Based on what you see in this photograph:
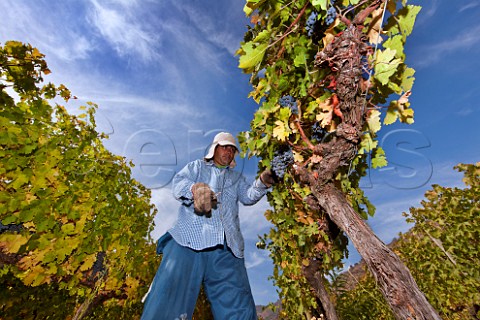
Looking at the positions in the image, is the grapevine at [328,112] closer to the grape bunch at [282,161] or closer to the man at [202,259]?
the grape bunch at [282,161]

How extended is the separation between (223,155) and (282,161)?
1138mm

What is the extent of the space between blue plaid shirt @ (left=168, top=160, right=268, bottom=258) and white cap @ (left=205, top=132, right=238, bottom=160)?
0.48 feet

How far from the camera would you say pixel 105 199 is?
501 centimetres

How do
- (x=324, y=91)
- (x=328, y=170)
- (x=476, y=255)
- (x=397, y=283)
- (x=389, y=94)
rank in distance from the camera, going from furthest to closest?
(x=476, y=255), (x=324, y=91), (x=328, y=170), (x=389, y=94), (x=397, y=283)

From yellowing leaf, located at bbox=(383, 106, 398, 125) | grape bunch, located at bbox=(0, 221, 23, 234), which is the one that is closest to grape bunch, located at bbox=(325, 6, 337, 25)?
yellowing leaf, located at bbox=(383, 106, 398, 125)

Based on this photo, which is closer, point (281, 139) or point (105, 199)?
point (281, 139)

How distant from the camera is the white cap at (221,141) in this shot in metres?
3.42

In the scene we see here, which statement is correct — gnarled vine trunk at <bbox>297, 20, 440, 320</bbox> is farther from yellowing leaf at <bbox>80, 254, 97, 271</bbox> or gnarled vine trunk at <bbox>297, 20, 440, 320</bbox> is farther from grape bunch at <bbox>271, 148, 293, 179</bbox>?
yellowing leaf at <bbox>80, 254, 97, 271</bbox>

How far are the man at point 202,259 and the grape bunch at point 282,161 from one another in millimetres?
389

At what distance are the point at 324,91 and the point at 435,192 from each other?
7328 mm

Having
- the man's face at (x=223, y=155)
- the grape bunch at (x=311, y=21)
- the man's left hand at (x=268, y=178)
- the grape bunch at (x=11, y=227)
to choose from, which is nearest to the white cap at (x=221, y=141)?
the man's face at (x=223, y=155)

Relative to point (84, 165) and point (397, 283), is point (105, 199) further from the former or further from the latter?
point (397, 283)

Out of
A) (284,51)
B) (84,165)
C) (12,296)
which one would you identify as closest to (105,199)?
(84,165)

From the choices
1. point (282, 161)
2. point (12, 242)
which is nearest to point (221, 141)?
point (282, 161)
